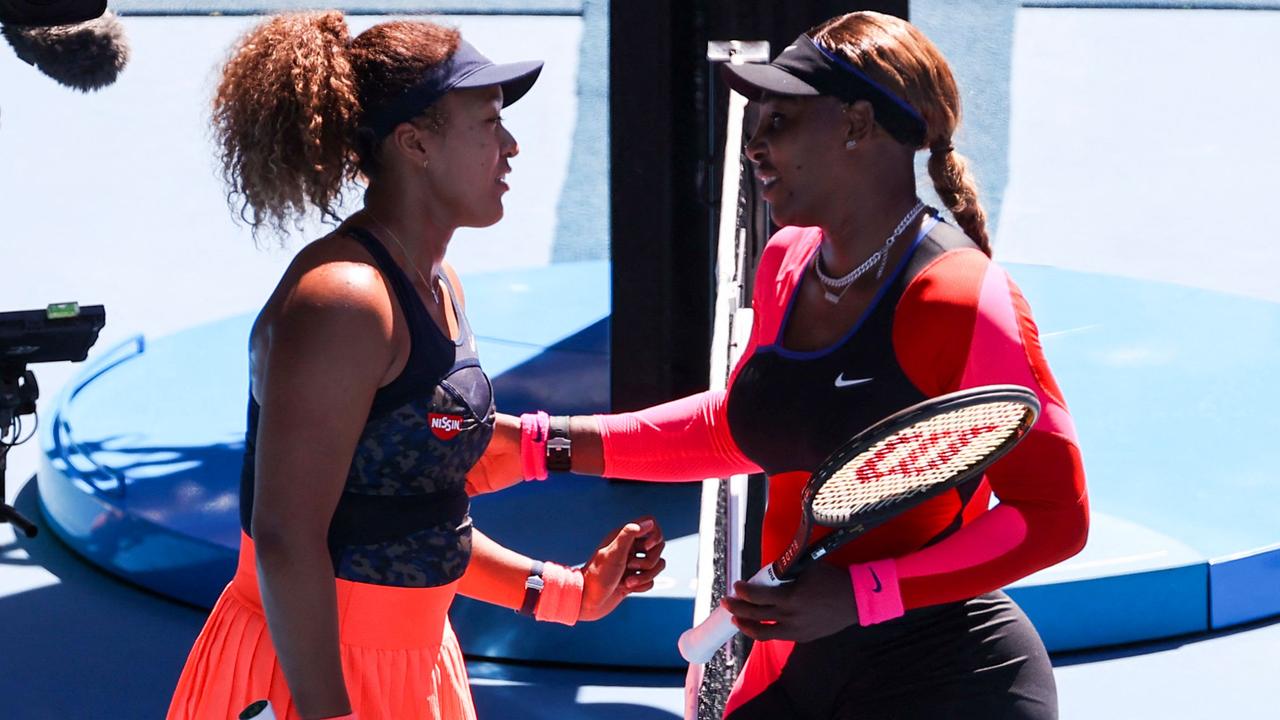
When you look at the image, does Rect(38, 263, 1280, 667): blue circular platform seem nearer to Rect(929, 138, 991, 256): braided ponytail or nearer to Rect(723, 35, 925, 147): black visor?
Rect(929, 138, 991, 256): braided ponytail

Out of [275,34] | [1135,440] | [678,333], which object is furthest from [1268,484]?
[275,34]

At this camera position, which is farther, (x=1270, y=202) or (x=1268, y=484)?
(x=1270, y=202)

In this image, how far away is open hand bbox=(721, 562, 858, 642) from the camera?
217cm

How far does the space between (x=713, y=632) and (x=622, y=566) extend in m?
0.39

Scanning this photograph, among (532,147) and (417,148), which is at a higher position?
(417,148)

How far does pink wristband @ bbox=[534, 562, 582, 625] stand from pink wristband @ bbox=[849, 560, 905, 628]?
589 mm

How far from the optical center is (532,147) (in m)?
10.9

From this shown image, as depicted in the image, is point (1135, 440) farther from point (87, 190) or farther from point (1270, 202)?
point (87, 190)

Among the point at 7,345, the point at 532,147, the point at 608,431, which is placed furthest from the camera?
the point at 532,147

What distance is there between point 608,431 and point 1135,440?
3.24 metres

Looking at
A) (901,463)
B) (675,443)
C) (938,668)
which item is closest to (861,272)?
(901,463)

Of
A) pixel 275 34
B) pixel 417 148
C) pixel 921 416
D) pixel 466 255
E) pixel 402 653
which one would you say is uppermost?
pixel 275 34

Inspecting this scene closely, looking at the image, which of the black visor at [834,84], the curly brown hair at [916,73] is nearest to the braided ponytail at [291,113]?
the black visor at [834,84]

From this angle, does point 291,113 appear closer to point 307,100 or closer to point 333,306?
point 307,100
